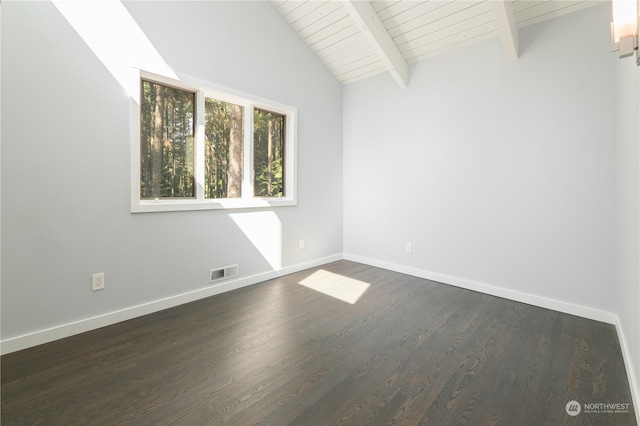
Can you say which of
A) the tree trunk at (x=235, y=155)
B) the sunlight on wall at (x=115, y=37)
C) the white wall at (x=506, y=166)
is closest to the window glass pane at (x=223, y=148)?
the tree trunk at (x=235, y=155)

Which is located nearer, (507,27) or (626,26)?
(626,26)

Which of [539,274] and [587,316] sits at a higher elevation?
[539,274]

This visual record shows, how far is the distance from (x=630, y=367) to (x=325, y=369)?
1.74 meters

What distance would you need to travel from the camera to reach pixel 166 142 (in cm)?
273

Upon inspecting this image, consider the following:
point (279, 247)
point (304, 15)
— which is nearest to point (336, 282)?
point (279, 247)

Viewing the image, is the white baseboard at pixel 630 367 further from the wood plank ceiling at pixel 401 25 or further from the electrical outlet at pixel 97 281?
the electrical outlet at pixel 97 281

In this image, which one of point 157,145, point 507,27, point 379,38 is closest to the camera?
point 507,27

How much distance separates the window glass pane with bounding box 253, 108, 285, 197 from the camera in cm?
354

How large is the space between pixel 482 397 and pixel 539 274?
174 centimetres

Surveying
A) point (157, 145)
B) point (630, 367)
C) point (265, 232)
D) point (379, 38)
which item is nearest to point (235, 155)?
point (157, 145)

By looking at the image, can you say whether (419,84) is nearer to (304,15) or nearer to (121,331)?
(304,15)

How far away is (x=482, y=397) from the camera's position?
5.08 ft

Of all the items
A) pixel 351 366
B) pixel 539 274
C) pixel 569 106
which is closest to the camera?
pixel 351 366

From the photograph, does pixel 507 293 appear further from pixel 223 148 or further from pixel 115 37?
pixel 115 37
